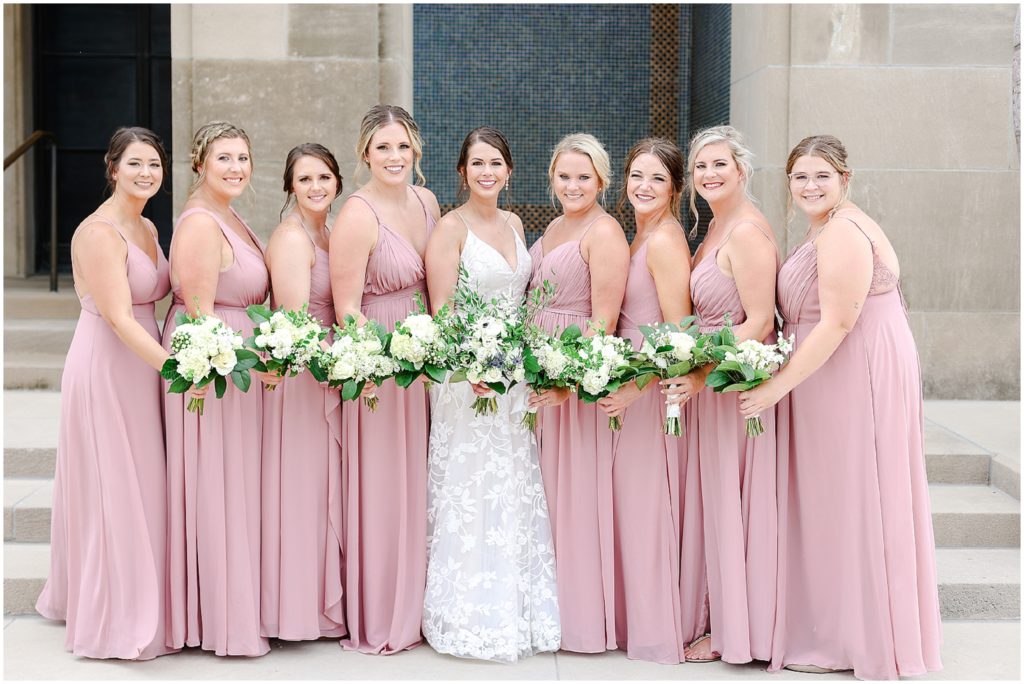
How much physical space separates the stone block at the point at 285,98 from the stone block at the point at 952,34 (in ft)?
12.6

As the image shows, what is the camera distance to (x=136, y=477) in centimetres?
472

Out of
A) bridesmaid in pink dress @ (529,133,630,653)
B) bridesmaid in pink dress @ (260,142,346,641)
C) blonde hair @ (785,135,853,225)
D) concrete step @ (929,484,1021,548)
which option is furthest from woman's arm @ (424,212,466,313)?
concrete step @ (929,484,1021,548)

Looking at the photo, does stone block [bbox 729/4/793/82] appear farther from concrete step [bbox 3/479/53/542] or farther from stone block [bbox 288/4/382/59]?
concrete step [bbox 3/479/53/542]

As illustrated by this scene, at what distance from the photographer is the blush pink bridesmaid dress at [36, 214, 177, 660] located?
15.5 feet

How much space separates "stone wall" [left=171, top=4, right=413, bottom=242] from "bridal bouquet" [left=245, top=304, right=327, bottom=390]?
12.2 ft

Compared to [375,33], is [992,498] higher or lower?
lower

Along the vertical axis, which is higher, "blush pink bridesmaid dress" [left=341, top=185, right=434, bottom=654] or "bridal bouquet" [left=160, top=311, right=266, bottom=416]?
"bridal bouquet" [left=160, top=311, right=266, bottom=416]

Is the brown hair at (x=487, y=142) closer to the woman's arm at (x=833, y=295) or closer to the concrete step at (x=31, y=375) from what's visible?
the woman's arm at (x=833, y=295)

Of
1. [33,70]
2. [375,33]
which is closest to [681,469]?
[375,33]

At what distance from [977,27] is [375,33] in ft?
14.2

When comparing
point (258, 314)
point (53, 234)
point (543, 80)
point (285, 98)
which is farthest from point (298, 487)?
point (543, 80)

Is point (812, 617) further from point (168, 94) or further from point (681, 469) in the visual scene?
point (168, 94)

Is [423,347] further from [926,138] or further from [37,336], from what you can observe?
[37,336]

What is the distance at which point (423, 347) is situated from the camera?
4.52m
